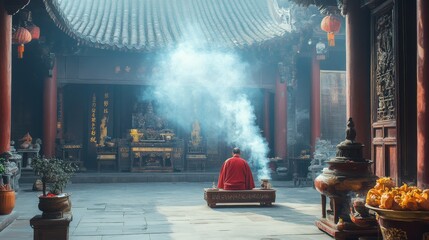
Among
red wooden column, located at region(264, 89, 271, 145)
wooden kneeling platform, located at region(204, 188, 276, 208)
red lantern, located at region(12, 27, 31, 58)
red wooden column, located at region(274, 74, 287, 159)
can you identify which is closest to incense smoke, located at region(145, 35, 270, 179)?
red wooden column, located at region(264, 89, 271, 145)

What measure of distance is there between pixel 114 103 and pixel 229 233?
34.1ft

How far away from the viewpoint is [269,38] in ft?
45.5

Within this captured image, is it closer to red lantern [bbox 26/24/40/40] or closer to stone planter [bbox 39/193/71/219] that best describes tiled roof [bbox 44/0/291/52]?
red lantern [bbox 26/24/40/40]

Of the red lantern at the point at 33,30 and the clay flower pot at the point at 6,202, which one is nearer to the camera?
the clay flower pot at the point at 6,202

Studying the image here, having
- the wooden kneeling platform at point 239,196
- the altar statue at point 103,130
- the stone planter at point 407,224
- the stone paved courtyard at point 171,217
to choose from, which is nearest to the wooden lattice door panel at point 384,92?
the stone paved courtyard at point 171,217

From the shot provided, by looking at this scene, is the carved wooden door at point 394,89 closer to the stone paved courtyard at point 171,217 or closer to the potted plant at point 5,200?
the stone paved courtyard at point 171,217

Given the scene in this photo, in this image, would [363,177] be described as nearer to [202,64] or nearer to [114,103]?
[202,64]

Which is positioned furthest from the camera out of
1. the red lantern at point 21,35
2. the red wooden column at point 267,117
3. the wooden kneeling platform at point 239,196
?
the red wooden column at point 267,117

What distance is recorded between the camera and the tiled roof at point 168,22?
14.3m

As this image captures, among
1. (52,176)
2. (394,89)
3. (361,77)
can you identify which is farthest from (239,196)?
(52,176)

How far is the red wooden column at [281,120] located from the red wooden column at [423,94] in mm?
9272

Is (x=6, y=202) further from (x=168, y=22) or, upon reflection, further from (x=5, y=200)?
(x=168, y=22)

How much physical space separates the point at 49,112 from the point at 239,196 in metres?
6.90

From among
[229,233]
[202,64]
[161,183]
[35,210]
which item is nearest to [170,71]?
[202,64]
